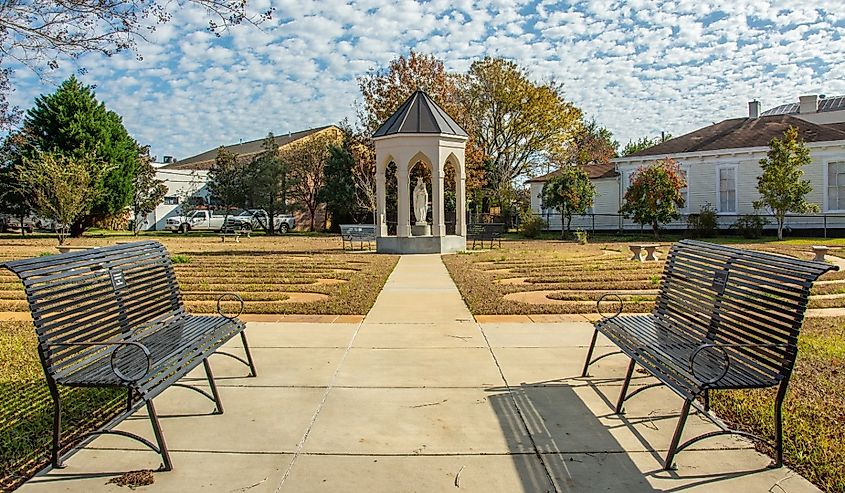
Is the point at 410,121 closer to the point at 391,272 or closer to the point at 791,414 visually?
the point at 391,272

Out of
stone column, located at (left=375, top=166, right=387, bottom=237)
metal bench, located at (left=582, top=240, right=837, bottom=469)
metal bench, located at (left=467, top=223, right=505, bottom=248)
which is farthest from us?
metal bench, located at (left=467, top=223, right=505, bottom=248)

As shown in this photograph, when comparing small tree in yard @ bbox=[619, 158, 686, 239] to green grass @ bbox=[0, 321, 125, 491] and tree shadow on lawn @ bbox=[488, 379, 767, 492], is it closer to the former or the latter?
tree shadow on lawn @ bbox=[488, 379, 767, 492]

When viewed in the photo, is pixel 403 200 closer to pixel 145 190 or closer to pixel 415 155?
pixel 415 155

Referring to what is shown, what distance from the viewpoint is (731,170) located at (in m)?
33.0

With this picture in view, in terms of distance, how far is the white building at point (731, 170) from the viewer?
30266 mm

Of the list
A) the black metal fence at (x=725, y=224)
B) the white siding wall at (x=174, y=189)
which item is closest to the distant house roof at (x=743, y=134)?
the black metal fence at (x=725, y=224)

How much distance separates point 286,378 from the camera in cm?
568

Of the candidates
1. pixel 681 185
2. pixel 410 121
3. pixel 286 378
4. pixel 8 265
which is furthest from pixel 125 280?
pixel 681 185

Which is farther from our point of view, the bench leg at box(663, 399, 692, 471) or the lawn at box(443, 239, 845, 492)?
the lawn at box(443, 239, 845, 492)

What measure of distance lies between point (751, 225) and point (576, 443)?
30390 millimetres

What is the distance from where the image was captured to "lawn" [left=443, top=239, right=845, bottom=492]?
4.10m

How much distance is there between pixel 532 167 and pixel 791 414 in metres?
43.4

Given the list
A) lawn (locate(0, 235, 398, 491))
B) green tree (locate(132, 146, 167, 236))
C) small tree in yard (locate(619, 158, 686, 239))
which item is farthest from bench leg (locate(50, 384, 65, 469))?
green tree (locate(132, 146, 167, 236))

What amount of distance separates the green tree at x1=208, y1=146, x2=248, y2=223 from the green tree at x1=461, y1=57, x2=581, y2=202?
52.5 feet
